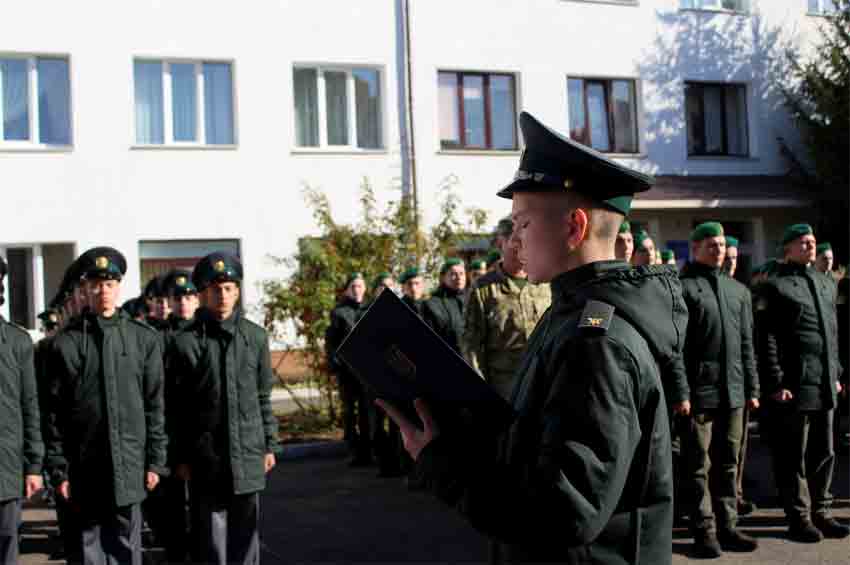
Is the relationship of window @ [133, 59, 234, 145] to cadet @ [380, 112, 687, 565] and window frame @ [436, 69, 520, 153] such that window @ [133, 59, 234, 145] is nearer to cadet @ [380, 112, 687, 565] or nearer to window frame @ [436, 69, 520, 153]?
window frame @ [436, 69, 520, 153]

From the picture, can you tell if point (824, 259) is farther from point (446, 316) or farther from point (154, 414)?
Answer: point (154, 414)

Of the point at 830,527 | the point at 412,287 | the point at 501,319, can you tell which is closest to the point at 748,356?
the point at 830,527

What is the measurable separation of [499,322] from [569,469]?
5.15m

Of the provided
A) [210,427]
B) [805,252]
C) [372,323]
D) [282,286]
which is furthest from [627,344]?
[282,286]

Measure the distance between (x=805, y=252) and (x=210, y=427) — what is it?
4662 millimetres

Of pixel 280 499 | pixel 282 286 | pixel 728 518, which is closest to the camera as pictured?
pixel 728 518

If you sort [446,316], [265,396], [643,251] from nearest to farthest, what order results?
[265,396] < [643,251] < [446,316]

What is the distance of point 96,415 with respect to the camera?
5438mm

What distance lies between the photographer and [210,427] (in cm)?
579

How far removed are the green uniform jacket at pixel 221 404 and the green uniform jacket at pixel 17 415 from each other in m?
0.90

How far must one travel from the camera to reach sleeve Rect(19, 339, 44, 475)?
5.30m

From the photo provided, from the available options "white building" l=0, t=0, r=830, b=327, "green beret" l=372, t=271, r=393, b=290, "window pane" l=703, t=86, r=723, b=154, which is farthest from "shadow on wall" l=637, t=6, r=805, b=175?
"green beret" l=372, t=271, r=393, b=290

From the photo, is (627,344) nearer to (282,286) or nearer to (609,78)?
(282,286)

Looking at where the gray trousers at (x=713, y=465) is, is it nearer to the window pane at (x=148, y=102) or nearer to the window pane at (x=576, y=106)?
the window pane at (x=148, y=102)
